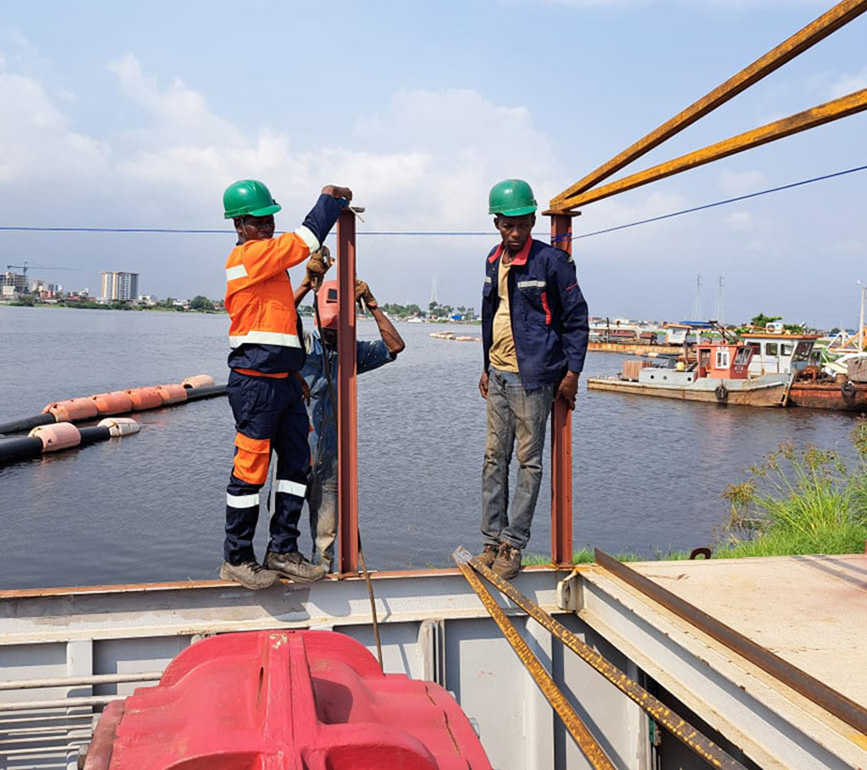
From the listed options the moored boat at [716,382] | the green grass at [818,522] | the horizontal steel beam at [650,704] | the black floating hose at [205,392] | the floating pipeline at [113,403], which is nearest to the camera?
the horizontal steel beam at [650,704]

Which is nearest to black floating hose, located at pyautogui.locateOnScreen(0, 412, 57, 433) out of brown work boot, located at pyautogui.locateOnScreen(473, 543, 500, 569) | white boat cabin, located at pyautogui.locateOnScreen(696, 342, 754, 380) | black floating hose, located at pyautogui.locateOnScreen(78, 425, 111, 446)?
black floating hose, located at pyautogui.locateOnScreen(78, 425, 111, 446)

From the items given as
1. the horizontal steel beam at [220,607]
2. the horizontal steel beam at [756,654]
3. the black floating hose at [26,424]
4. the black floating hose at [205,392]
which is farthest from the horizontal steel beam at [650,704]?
the black floating hose at [205,392]

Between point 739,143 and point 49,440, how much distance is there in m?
20.3

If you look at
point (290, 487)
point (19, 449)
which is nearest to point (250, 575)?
point (290, 487)

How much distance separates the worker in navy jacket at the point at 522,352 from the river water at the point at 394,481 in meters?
7.88

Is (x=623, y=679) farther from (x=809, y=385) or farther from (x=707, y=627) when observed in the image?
(x=809, y=385)

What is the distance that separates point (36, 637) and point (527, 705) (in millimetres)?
2265

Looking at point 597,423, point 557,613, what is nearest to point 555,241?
point 557,613

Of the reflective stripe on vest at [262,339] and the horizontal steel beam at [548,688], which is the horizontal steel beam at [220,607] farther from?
the reflective stripe on vest at [262,339]

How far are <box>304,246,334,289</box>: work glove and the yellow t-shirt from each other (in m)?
0.93

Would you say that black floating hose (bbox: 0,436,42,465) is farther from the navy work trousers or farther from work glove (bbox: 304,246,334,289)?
the navy work trousers

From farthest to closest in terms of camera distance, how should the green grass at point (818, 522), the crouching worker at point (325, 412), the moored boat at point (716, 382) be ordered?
1. the moored boat at point (716, 382)
2. the green grass at point (818, 522)
3. the crouching worker at point (325, 412)

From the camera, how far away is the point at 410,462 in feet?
68.2

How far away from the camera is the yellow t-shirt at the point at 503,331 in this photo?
4.34 meters
